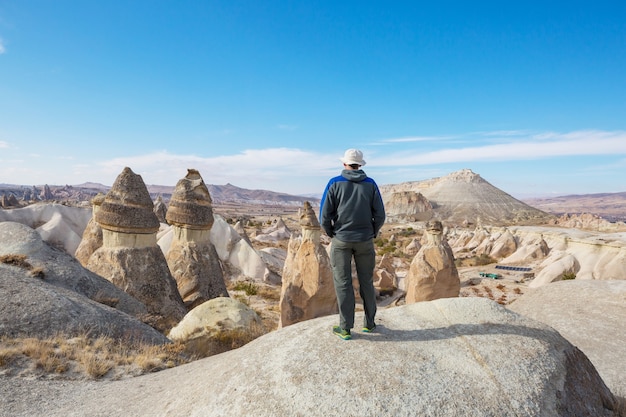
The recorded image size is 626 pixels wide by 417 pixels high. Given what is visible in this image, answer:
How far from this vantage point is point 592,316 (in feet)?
17.5

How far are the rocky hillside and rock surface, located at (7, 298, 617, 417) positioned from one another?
68.9 metres

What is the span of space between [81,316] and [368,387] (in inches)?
162

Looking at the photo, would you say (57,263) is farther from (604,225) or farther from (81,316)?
(604,225)

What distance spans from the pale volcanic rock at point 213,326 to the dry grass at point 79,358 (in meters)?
0.66

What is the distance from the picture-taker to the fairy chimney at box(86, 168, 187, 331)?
6789mm

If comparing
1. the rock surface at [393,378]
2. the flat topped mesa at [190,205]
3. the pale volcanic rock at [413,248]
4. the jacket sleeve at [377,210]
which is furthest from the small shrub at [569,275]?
the jacket sleeve at [377,210]

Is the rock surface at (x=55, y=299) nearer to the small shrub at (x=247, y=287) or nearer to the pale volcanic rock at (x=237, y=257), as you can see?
the small shrub at (x=247, y=287)

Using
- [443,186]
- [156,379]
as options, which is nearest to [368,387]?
[156,379]

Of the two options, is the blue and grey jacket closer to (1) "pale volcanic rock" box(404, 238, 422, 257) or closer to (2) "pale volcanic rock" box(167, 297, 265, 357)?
(2) "pale volcanic rock" box(167, 297, 265, 357)

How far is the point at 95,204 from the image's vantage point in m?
10.1

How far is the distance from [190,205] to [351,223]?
588cm

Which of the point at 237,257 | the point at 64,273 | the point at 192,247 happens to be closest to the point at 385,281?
the point at 237,257

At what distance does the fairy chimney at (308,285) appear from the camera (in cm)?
916

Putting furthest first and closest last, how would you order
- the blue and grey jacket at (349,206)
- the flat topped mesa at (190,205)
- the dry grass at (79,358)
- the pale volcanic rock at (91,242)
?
the pale volcanic rock at (91,242), the flat topped mesa at (190,205), the dry grass at (79,358), the blue and grey jacket at (349,206)
